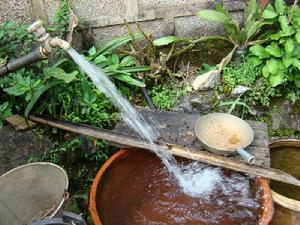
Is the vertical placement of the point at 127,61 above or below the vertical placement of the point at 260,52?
above

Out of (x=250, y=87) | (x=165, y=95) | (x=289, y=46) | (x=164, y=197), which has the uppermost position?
(x=289, y=46)

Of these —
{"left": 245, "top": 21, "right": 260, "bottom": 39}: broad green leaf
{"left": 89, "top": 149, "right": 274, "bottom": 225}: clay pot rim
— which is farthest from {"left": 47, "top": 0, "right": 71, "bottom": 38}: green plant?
{"left": 245, "top": 21, "right": 260, "bottom": 39}: broad green leaf

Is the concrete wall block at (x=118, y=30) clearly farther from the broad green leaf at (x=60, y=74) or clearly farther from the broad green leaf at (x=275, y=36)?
the broad green leaf at (x=275, y=36)

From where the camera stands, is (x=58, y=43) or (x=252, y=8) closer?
(x=58, y=43)

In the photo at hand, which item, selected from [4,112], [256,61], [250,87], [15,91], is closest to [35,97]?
[15,91]

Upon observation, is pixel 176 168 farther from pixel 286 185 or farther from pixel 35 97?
pixel 35 97

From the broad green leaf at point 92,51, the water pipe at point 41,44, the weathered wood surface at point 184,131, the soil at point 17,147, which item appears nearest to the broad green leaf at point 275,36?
the weathered wood surface at point 184,131

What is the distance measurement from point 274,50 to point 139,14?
5.16 feet

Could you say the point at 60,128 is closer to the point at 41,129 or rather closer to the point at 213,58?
the point at 41,129

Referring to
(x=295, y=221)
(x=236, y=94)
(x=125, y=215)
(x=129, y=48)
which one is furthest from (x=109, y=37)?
(x=295, y=221)

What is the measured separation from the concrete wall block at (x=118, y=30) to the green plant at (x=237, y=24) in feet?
1.81

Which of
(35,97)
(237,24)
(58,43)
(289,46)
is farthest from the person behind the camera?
(237,24)

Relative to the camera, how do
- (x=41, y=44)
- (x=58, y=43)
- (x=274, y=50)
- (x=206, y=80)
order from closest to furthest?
(x=58, y=43), (x=41, y=44), (x=274, y=50), (x=206, y=80)

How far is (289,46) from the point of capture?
152 inches
